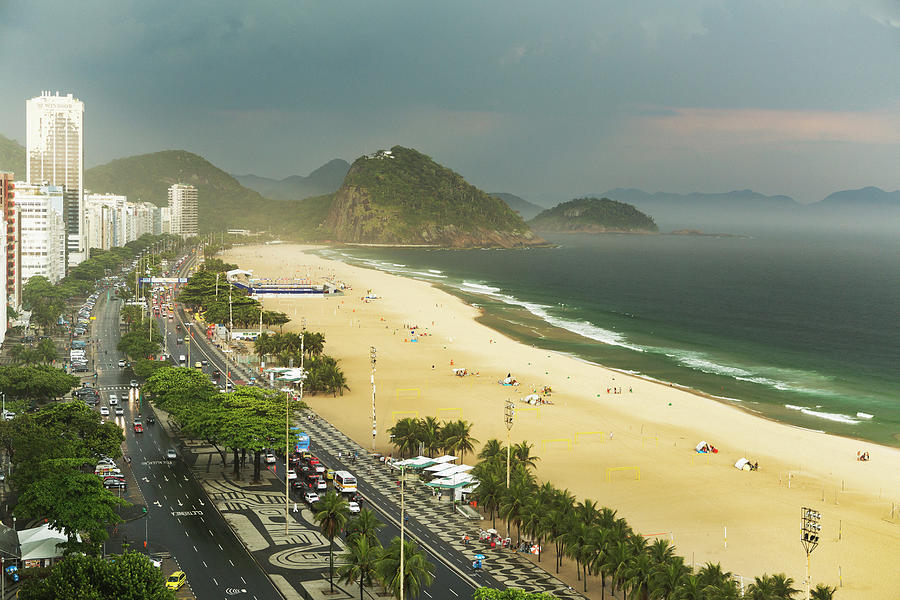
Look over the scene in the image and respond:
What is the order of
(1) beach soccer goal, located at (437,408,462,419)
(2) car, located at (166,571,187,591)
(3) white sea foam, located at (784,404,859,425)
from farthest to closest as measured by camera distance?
1. (3) white sea foam, located at (784,404,859,425)
2. (1) beach soccer goal, located at (437,408,462,419)
3. (2) car, located at (166,571,187,591)

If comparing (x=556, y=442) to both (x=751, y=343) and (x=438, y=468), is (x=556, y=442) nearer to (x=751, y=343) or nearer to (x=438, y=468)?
(x=438, y=468)

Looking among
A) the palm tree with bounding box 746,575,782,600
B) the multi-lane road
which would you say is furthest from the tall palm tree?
the multi-lane road

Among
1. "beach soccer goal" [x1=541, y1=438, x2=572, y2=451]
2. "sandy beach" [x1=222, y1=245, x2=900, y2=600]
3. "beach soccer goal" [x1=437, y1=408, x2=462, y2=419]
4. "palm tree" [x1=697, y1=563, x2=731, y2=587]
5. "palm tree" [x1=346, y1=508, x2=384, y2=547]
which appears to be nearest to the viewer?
"palm tree" [x1=697, y1=563, x2=731, y2=587]

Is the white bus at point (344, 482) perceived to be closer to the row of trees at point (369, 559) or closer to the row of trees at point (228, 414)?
the row of trees at point (228, 414)

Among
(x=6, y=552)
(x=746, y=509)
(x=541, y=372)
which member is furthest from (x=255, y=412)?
(x=541, y=372)

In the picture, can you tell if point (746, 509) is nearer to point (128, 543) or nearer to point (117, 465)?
point (128, 543)

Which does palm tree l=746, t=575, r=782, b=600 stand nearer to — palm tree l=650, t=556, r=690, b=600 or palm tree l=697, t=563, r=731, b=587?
palm tree l=697, t=563, r=731, b=587
